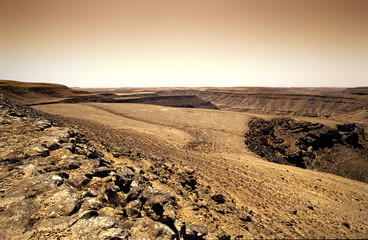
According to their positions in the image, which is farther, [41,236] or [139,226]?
[139,226]

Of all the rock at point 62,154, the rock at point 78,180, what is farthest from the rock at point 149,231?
the rock at point 62,154

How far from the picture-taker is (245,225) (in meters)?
4.99

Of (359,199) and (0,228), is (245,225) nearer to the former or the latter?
(0,228)

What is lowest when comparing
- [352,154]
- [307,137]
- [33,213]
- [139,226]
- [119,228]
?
[352,154]

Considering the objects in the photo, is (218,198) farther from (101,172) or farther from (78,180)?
(78,180)

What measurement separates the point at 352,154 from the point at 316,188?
15123mm

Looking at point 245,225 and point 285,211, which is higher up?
point 245,225

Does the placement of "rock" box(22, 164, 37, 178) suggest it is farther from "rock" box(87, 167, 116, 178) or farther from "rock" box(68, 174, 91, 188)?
"rock" box(87, 167, 116, 178)

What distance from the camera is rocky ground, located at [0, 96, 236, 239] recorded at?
306 cm

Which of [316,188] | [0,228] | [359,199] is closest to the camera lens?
[0,228]

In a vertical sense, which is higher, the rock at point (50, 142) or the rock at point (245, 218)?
the rock at point (50, 142)

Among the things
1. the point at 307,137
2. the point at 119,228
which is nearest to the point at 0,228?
the point at 119,228

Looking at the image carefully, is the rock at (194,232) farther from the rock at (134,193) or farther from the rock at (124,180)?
the rock at (124,180)

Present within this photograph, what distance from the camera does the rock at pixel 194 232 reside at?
3748 mm
